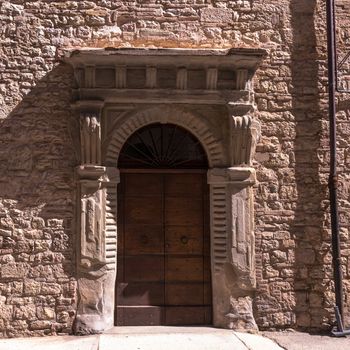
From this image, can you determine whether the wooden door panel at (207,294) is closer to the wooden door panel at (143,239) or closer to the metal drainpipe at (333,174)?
the wooden door panel at (143,239)

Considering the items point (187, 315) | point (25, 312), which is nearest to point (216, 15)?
point (187, 315)

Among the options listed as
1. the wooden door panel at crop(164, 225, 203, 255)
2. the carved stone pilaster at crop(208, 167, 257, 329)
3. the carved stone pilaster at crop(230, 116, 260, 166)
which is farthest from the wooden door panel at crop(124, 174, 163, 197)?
the carved stone pilaster at crop(230, 116, 260, 166)

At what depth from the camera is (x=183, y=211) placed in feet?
20.6

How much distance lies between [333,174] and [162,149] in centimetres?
216

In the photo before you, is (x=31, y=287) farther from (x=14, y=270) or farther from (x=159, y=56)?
(x=159, y=56)

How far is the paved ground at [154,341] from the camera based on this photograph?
5.33 metres

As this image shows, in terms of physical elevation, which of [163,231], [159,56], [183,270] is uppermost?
[159,56]

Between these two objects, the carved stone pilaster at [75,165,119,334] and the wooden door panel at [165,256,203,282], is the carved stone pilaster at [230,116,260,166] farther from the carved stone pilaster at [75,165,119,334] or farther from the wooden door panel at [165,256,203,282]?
the carved stone pilaster at [75,165,119,334]

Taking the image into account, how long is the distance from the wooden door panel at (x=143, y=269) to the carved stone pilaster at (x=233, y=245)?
70cm

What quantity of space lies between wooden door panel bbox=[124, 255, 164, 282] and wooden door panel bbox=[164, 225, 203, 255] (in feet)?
0.73

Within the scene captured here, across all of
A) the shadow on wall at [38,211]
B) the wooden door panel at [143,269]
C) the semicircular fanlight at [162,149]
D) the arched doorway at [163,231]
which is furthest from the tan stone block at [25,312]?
the semicircular fanlight at [162,149]

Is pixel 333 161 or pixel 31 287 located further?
pixel 333 161

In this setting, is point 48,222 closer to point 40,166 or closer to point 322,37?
point 40,166

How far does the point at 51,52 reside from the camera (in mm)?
6184
